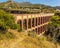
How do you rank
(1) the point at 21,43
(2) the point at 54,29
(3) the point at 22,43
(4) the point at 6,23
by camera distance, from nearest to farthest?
(1) the point at 21,43 < (3) the point at 22,43 < (4) the point at 6,23 < (2) the point at 54,29

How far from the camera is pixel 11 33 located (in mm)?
20891

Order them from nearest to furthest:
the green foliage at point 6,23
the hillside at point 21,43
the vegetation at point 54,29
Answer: the hillside at point 21,43, the green foliage at point 6,23, the vegetation at point 54,29

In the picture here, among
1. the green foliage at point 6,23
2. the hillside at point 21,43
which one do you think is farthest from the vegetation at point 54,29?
the hillside at point 21,43

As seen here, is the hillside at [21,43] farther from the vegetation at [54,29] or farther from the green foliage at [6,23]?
the vegetation at [54,29]

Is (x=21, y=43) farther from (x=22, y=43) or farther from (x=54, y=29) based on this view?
(x=54, y=29)

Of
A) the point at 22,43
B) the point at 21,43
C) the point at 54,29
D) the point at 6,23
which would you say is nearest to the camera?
the point at 21,43

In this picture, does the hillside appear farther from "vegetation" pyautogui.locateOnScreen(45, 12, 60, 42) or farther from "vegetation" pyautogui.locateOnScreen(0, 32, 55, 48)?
"vegetation" pyautogui.locateOnScreen(45, 12, 60, 42)

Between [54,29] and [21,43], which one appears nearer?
[21,43]

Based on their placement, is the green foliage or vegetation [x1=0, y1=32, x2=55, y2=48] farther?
the green foliage

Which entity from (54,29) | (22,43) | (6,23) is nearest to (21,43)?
(22,43)

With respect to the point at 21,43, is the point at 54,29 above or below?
below

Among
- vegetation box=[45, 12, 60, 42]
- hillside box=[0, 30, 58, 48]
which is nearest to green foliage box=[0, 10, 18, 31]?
hillside box=[0, 30, 58, 48]

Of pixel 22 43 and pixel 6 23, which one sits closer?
pixel 22 43

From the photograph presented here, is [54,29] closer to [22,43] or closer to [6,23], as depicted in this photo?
[6,23]
